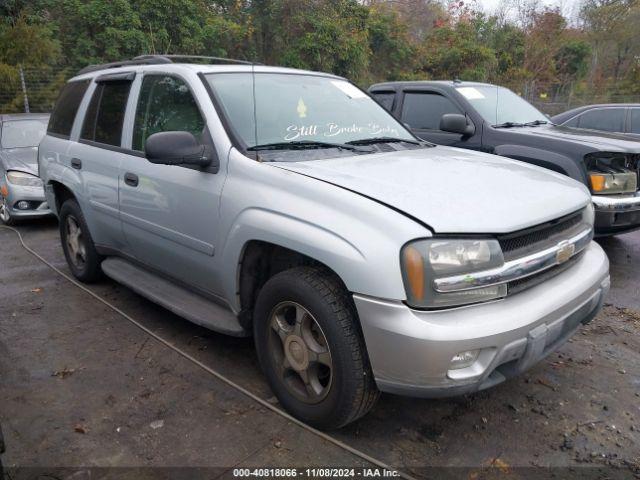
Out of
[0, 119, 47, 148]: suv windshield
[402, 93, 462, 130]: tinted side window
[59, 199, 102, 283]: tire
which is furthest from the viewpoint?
[0, 119, 47, 148]: suv windshield

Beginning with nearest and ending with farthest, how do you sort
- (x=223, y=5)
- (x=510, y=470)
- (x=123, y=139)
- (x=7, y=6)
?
1. (x=510, y=470)
2. (x=123, y=139)
3. (x=7, y=6)
4. (x=223, y=5)

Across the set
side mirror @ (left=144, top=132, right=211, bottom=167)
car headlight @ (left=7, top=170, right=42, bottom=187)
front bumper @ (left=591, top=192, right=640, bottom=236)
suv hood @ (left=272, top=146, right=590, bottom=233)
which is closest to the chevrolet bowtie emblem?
suv hood @ (left=272, top=146, right=590, bottom=233)

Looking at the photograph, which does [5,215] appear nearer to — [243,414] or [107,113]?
[107,113]

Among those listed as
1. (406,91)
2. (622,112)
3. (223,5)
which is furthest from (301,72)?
(223,5)

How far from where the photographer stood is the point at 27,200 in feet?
23.0

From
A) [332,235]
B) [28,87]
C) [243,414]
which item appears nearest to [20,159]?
[243,414]

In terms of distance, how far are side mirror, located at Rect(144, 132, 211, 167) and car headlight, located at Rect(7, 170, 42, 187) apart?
16.4ft

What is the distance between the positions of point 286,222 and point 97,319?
226 centimetres

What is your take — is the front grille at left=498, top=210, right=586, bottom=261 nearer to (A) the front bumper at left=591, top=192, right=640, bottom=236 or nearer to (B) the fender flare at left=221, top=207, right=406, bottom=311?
(B) the fender flare at left=221, top=207, right=406, bottom=311

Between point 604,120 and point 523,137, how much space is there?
3.83 meters

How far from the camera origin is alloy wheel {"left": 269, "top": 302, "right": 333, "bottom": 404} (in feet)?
8.61

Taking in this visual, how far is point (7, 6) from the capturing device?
13242mm

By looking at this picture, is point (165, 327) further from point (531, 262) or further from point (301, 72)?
point (531, 262)

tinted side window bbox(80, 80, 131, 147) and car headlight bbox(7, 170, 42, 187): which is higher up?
tinted side window bbox(80, 80, 131, 147)
